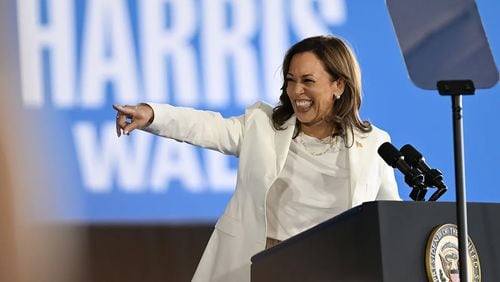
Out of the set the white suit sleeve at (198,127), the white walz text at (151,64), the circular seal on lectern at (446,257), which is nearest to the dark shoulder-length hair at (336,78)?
the white suit sleeve at (198,127)

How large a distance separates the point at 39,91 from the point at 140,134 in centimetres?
38

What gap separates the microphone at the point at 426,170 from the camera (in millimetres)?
2092

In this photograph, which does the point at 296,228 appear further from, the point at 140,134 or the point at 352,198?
the point at 140,134

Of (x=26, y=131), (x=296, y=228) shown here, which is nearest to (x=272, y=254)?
(x=296, y=228)

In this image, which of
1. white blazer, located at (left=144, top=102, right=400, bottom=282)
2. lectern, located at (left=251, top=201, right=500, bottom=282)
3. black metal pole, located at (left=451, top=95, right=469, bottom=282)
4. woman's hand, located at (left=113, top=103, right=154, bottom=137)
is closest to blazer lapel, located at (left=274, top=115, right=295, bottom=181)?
white blazer, located at (left=144, top=102, right=400, bottom=282)

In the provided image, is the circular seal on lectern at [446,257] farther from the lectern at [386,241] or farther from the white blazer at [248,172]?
the white blazer at [248,172]

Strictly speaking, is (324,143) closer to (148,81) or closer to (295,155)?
(295,155)

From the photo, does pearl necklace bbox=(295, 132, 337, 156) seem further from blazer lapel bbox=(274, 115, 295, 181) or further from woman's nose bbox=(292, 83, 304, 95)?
woman's nose bbox=(292, 83, 304, 95)

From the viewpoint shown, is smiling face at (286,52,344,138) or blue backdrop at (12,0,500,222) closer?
smiling face at (286,52,344,138)

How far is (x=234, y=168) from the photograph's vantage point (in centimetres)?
383

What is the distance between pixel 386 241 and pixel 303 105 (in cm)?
105

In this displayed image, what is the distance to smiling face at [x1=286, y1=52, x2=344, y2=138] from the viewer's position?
2947 mm

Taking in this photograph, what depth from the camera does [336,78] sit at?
304 centimetres

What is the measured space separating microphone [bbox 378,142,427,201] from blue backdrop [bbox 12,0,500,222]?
1717 millimetres
